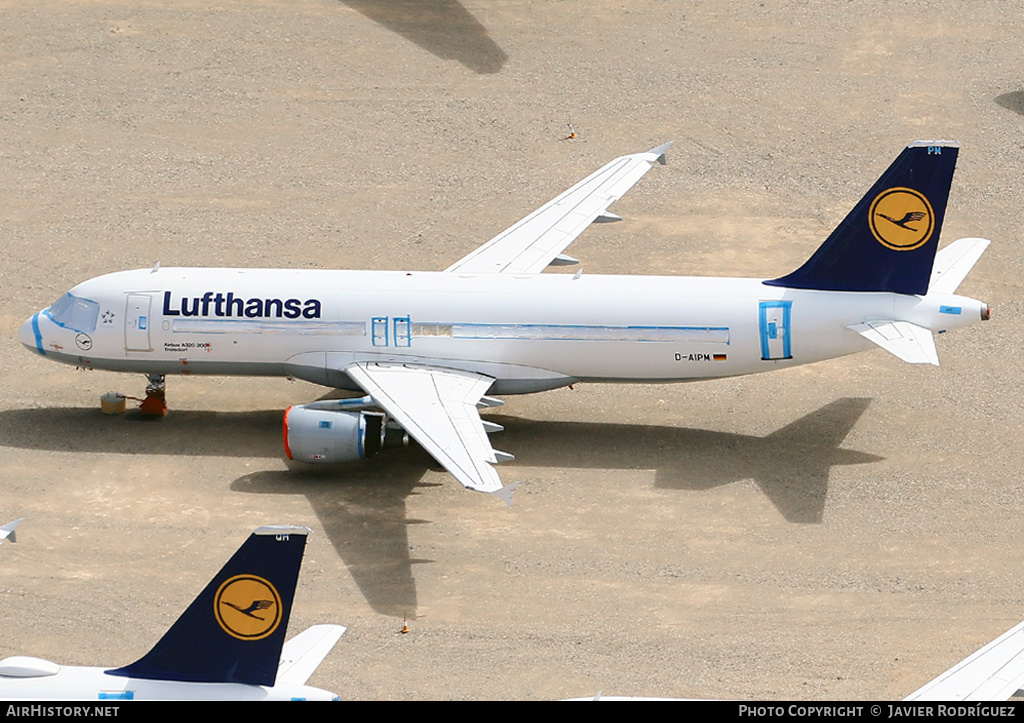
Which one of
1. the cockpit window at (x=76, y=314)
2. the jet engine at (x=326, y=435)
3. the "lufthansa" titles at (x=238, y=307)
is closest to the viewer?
the jet engine at (x=326, y=435)

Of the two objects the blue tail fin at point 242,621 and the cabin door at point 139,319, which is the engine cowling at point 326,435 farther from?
the blue tail fin at point 242,621

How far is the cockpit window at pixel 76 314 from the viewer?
1559 inches

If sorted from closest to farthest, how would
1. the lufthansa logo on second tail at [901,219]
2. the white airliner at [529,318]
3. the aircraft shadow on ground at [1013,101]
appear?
the lufthansa logo on second tail at [901,219], the white airliner at [529,318], the aircraft shadow on ground at [1013,101]

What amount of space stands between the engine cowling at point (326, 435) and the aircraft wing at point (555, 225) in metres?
6.31

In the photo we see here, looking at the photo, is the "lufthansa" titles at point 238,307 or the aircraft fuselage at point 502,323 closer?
the aircraft fuselage at point 502,323

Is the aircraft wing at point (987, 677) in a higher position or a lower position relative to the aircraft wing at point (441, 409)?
higher

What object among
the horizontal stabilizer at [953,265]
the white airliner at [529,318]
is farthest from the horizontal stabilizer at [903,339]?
the horizontal stabilizer at [953,265]

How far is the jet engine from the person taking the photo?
1443 inches

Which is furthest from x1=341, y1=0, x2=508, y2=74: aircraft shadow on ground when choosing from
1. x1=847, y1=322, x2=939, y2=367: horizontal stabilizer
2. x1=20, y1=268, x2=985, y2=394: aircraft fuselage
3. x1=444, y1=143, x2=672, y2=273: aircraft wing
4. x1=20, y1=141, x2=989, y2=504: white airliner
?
x1=847, y1=322, x2=939, y2=367: horizontal stabilizer

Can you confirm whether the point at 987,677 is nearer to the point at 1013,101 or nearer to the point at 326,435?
the point at 326,435

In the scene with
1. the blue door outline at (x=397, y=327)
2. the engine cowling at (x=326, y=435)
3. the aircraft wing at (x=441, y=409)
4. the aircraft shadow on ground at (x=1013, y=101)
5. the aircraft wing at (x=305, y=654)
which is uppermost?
the aircraft shadow on ground at (x=1013, y=101)

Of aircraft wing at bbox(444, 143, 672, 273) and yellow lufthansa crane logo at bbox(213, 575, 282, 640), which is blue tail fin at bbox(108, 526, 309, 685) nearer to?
yellow lufthansa crane logo at bbox(213, 575, 282, 640)
